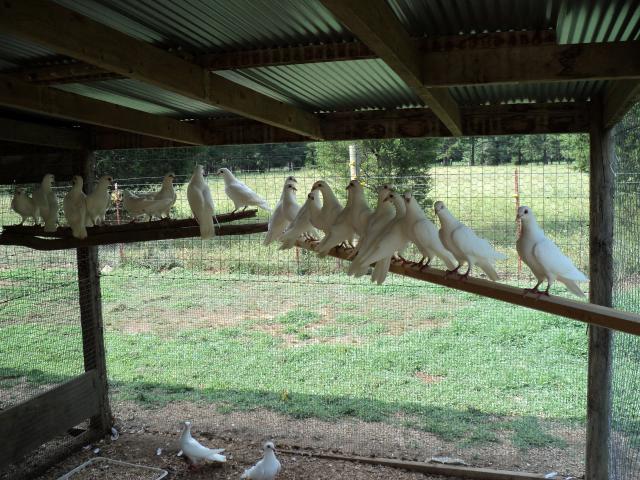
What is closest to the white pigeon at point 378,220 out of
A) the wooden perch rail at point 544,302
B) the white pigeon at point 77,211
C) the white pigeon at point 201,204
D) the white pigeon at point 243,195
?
the wooden perch rail at point 544,302

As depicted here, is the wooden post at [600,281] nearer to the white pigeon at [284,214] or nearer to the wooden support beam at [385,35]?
the wooden support beam at [385,35]

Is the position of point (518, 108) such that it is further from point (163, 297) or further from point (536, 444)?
point (163, 297)

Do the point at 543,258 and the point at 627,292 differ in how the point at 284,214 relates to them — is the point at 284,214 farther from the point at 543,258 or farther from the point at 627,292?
the point at 627,292

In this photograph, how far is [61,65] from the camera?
3062mm

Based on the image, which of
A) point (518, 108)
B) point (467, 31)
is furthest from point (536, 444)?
point (467, 31)

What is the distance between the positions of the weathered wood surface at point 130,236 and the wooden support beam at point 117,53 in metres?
0.69

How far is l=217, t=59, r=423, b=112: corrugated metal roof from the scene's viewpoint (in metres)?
3.28

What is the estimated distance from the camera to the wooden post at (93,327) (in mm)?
5172

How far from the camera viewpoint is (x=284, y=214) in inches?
152

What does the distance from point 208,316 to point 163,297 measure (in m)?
0.69

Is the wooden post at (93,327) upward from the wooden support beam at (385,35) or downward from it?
downward

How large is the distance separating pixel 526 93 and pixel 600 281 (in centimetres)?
128

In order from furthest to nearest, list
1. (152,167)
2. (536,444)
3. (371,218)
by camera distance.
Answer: (152,167) → (536,444) → (371,218)

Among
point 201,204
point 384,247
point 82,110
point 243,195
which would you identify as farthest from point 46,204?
point 384,247
